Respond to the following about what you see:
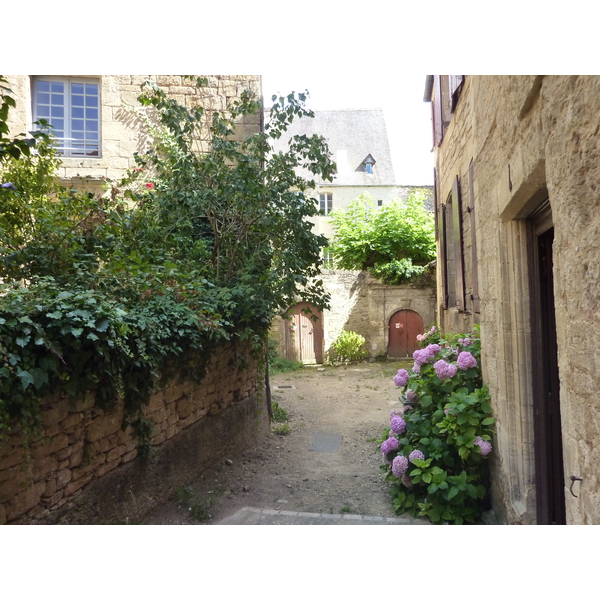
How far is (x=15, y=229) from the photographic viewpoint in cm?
404

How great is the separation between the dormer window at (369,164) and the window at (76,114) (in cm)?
1689

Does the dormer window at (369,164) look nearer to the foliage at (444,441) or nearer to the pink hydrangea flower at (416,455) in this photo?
the foliage at (444,441)

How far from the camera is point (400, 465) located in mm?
3926

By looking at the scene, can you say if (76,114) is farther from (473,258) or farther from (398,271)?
(398,271)

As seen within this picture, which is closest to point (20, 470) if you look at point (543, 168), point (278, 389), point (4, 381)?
point (4, 381)

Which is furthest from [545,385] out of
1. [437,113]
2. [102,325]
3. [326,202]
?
[326,202]

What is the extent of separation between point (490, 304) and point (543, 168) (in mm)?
1411

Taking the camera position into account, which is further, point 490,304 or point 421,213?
point 421,213

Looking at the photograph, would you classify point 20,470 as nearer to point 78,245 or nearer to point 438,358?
point 78,245

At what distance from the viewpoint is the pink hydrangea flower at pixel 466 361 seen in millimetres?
3941

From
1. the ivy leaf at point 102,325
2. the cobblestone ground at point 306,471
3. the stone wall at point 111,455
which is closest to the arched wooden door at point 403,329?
the cobblestone ground at point 306,471

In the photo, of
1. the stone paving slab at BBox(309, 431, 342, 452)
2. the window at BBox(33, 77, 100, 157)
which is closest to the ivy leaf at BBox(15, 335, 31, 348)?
the stone paving slab at BBox(309, 431, 342, 452)

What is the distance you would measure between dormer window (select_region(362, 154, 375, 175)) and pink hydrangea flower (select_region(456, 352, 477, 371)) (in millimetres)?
20154

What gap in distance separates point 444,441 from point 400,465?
39cm
